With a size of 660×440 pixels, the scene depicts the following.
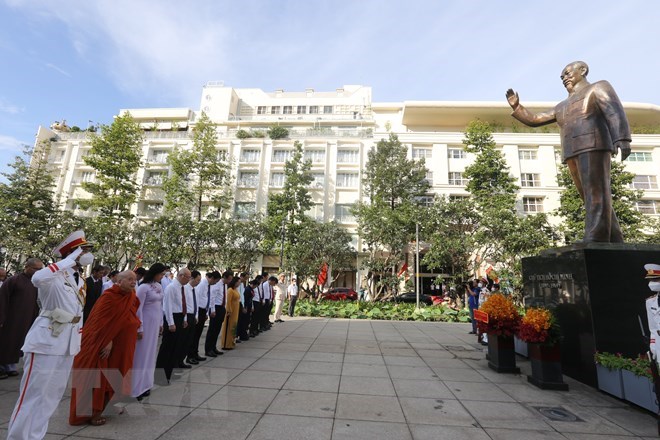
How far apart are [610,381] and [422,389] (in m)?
2.48

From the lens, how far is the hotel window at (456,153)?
31.1 m

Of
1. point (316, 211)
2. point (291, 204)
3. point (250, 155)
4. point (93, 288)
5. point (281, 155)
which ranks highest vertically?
point (281, 155)

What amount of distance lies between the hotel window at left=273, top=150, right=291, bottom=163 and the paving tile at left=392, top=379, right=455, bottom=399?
29.5 meters

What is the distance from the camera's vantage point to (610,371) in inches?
176

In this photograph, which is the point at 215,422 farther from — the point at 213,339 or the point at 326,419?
the point at 213,339

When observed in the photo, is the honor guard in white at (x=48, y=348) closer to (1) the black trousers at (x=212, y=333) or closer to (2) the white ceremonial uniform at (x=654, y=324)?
(1) the black trousers at (x=212, y=333)

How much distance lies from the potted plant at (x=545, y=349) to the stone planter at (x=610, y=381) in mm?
442

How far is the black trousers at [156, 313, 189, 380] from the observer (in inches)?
187

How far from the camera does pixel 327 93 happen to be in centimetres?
4512

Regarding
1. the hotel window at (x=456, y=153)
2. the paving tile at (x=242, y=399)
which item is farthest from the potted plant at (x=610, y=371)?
the hotel window at (x=456, y=153)

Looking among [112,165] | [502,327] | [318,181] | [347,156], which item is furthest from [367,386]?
[347,156]

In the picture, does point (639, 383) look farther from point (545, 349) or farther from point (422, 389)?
point (422, 389)

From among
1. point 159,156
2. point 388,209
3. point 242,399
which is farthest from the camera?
point 159,156

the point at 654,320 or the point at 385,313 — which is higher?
the point at 654,320
